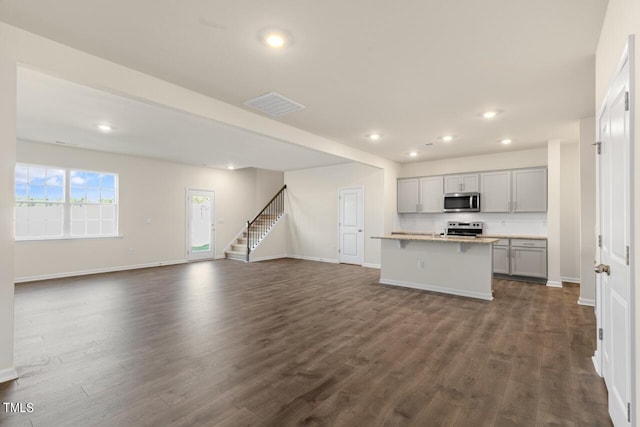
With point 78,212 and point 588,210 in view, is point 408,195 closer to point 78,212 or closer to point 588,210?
point 588,210

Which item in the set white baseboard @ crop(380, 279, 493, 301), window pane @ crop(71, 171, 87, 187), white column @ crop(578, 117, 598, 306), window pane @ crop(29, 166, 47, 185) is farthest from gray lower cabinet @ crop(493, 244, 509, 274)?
window pane @ crop(29, 166, 47, 185)

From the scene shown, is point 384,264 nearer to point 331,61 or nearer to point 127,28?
point 331,61

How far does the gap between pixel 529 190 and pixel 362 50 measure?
547 centimetres

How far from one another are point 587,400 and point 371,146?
5.23 metres

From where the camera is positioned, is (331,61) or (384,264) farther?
(384,264)

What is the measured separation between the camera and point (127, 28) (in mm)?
2461

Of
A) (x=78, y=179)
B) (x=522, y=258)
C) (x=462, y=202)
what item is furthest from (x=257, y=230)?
(x=522, y=258)

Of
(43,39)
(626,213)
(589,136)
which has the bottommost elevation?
(626,213)

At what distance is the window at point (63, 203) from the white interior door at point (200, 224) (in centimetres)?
191

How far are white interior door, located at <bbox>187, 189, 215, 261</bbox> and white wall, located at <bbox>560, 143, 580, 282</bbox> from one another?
9.01 meters

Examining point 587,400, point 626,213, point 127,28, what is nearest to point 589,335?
point 587,400

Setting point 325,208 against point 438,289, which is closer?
point 438,289

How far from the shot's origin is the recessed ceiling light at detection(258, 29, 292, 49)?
250cm

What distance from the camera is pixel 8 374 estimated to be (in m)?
2.40
